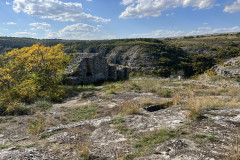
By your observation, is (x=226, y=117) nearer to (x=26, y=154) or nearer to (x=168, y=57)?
(x=26, y=154)

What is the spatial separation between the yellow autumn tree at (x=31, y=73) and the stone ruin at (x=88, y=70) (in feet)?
3.39

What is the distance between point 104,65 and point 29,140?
12.4m

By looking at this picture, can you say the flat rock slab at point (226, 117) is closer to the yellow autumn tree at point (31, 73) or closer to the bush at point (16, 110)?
the bush at point (16, 110)

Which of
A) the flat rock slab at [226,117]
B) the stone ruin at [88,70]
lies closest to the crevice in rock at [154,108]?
the flat rock slab at [226,117]

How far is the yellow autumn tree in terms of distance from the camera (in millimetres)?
8852

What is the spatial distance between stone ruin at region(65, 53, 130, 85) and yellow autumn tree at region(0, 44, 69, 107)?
1.03 m

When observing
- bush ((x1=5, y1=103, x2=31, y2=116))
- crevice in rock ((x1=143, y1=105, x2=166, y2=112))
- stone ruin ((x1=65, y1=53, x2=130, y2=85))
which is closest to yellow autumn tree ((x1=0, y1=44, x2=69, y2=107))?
stone ruin ((x1=65, y1=53, x2=130, y2=85))

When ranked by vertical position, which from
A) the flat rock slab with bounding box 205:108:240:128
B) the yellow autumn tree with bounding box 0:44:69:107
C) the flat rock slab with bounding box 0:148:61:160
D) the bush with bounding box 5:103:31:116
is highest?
the yellow autumn tree with bounding box 0:44:69:107

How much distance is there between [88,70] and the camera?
1512 cm

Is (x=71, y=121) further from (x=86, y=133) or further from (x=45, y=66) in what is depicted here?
(x=45, y=66)

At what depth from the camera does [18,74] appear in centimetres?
1051

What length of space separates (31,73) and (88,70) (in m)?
5.07

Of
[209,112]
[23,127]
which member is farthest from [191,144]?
[23,127]

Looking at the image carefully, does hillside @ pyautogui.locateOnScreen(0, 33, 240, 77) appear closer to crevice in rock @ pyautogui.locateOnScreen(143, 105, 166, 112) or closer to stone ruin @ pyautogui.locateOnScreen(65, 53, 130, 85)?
stone ruin @ pyautogui.locateOnScreen(65, 53, 130, 85)
